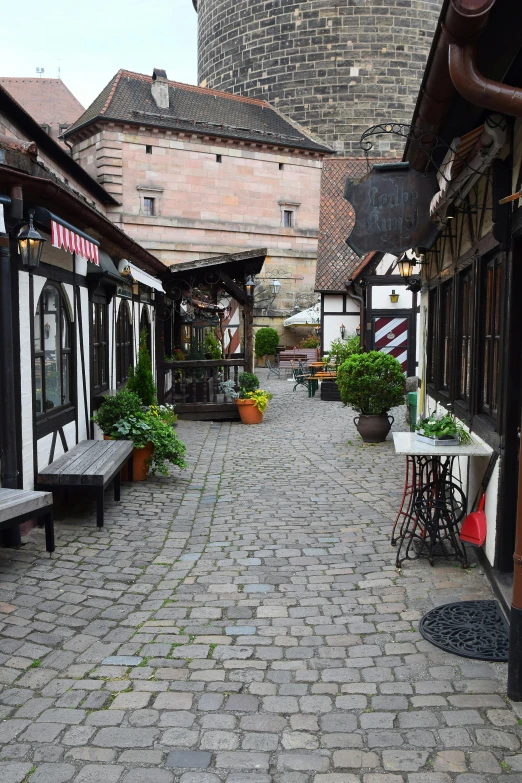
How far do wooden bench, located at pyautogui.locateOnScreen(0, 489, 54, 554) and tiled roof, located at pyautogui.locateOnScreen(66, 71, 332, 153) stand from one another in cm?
2626

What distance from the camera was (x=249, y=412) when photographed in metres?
13.4

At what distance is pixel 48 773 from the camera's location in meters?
2.70

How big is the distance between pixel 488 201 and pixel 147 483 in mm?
4744

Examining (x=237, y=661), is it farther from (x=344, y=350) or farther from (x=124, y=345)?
(x=344, y=350)

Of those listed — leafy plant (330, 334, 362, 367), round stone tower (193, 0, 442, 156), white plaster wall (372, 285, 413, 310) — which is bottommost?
leafy plant (330, 334, 362, 367)

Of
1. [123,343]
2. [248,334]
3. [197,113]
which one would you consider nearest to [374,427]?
[123,343]

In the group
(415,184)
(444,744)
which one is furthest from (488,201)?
(444,744)

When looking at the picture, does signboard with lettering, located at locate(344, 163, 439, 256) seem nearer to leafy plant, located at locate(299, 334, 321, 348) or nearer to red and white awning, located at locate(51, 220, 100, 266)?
red and white awning, located at locate(51, 220, 100, 266)

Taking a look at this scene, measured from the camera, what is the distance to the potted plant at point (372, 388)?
416 inches

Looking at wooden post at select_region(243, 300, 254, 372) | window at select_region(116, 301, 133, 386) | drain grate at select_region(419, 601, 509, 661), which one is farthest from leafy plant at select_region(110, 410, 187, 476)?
wooden post at select_region(243, 300, 254, 372)

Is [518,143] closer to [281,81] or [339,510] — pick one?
[339,510]

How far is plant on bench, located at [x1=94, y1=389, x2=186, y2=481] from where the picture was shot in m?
7.91

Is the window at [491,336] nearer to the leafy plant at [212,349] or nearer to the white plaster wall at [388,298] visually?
the leafy plant at [212,349]

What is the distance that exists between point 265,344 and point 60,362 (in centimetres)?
2422
